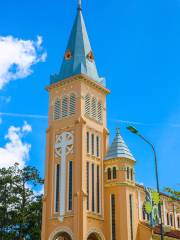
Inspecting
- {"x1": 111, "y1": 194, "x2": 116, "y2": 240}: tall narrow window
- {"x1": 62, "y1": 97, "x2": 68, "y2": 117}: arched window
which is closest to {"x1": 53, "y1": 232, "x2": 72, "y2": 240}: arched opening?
{"x1": 111, "y1": 194, "x2": 116, "y2": 240}: tall narrow window

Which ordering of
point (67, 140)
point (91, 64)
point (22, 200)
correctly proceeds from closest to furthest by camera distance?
1. point (67, 140)
2. point (91, 64)
3. point (22, 200)

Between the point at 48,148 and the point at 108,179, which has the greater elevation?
the point at 48,148

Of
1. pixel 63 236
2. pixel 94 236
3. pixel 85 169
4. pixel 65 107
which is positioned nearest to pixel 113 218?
pixel 94 236

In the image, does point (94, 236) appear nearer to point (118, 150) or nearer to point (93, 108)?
point (118, 150)

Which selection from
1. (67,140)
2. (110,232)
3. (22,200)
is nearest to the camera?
(110,232)

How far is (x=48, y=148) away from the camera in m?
51.7

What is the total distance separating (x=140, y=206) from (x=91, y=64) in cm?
1867

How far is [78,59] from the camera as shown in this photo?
54.6m

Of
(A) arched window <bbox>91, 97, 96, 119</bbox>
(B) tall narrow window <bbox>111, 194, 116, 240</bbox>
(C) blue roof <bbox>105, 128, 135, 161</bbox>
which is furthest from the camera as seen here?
(A) arched window <bbox>91, 97, 96, 119</bbox>

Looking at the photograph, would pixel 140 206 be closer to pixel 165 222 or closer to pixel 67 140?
pixel 165 222

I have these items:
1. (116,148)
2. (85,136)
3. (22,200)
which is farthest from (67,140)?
(22,200)

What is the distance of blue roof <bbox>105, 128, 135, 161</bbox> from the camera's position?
49997 millimetres

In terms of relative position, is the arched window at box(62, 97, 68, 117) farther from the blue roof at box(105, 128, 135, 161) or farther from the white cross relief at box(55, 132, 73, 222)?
the blue roof at box(105, 128, 135, 161)

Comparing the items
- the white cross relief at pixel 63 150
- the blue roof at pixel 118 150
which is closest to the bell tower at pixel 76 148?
the white cross relief at pixel 63 150
